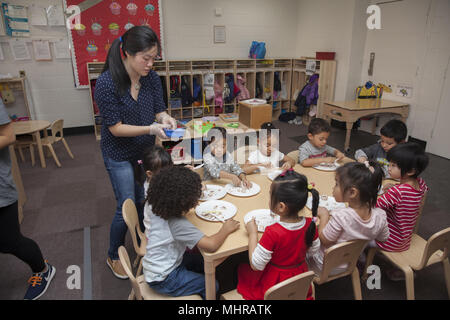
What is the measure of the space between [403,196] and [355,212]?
1.34 ft

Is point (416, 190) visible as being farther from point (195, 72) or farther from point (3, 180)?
point (195, 72)

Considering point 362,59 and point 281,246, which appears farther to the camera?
point 362,59

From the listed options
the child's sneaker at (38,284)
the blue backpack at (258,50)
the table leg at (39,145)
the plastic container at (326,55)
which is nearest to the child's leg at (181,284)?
the child's sneaker at (38,284)

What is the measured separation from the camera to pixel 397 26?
491 centimetres

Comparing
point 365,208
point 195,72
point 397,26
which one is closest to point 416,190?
point 365,208

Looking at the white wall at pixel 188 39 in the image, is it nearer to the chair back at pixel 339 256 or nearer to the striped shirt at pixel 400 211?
the striped shirt at pixel 400 211

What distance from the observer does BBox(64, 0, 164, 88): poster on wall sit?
5156mm

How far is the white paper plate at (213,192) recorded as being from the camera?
1842 millimetres

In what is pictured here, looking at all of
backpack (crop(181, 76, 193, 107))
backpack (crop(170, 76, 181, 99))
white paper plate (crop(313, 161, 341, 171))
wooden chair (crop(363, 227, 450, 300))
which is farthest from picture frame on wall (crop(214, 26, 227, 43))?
wooden chair (crop(363, 227, 450, 300))

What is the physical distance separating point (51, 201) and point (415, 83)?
5.35 metres

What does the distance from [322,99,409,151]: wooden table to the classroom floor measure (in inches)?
22.7

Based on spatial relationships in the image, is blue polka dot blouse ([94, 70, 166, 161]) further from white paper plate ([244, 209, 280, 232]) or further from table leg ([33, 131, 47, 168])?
table leg ([33, 131, 47, 168])

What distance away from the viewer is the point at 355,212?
5.04 ft

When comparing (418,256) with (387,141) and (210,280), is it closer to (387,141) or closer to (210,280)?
(387,141)
